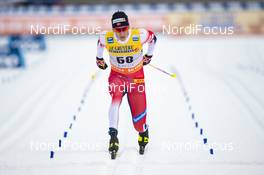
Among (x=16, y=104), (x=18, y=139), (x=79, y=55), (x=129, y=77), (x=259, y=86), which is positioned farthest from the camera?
(x=79, y=55)

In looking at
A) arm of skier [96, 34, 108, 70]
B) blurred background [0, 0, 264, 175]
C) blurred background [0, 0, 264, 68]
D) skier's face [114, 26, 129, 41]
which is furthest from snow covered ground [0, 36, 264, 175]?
blurred background [0, 0, 264, 68]

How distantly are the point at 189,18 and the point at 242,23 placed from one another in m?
2.10

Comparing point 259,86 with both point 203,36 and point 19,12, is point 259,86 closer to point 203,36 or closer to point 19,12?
point 203,36

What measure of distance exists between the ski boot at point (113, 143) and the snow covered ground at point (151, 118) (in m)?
0.15

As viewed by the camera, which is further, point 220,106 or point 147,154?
point 220,106

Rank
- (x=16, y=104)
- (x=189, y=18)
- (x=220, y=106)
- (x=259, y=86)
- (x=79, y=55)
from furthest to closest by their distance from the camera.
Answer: (x=189, y=18) < (x=79, y=55) < (x=259, y=86) < (x=16, y=104) < (x=220, y=106)

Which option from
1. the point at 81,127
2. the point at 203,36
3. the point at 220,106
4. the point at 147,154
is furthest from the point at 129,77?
the point at 203,36

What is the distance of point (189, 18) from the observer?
13656mm

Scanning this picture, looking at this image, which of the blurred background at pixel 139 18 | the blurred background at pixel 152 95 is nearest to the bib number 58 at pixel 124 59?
the blurred background at pixel 152 95

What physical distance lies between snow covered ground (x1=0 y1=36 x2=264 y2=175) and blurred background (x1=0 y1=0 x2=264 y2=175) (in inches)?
0.7

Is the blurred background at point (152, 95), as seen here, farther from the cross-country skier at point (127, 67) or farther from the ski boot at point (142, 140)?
the cross-country skier at point (127, 67)

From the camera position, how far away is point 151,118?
624cm

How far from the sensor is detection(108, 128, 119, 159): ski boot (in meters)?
4.71

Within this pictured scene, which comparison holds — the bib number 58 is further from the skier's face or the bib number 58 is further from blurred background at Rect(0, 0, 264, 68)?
blurred background at Rect(0, 0, 264, 68)
